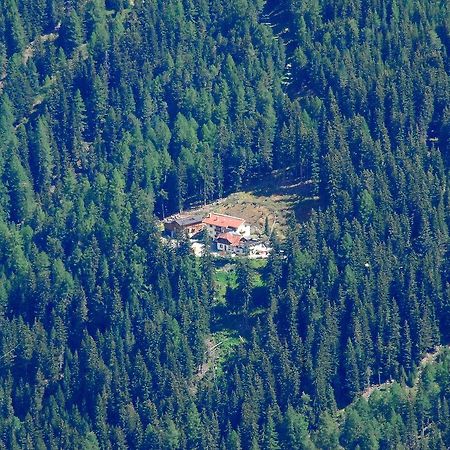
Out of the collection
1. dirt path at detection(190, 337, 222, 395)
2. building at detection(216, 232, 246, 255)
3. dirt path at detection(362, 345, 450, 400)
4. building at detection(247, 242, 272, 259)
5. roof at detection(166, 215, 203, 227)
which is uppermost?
roof at detection(166, 215, 203, 227)

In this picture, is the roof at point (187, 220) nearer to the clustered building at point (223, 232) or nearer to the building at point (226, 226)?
the clustered building at point (223, 232)

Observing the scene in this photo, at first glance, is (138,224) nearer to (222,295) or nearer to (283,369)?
(222,295)

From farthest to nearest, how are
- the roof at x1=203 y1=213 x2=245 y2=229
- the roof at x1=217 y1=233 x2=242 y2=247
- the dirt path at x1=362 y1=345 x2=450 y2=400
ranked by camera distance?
1. the roof at x1=203 y1=213 x2=245 y2=229
2. the roof at x1=217 y1=233 x2=242 y2=247
3. the dirt path at x1=362 y1=345 x2=450 y2=400

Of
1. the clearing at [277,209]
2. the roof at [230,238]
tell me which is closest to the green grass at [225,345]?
the roof at [230,238]

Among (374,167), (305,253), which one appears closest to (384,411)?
(305,253)

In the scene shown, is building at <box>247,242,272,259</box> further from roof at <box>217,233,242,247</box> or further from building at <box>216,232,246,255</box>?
roof at <box>217,233,242,247</box>

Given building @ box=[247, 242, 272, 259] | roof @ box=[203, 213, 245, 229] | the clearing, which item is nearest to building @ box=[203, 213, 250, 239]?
roof @ box=[203, 213, 245, 229]

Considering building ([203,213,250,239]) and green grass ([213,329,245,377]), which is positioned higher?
building ([203,213,250,239])

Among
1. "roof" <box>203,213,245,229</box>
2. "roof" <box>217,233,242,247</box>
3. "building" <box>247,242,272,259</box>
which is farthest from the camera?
"roof" <box>203,213,245,229</box>

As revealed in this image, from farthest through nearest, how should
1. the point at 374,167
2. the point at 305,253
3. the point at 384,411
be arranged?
1. the point at 374,167
2. the point at 305,253
3. the point at 384,411
